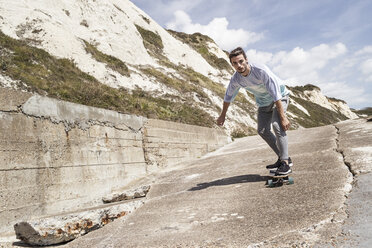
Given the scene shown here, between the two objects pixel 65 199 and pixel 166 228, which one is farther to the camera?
pixel 65 199

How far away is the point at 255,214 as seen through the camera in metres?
2.82

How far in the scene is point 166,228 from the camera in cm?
303

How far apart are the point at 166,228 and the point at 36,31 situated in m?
15.5

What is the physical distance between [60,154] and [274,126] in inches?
145

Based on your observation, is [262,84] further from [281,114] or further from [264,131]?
[264,131]

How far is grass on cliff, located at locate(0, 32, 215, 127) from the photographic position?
308 inches

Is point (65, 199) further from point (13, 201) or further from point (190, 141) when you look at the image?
point (190, 141)

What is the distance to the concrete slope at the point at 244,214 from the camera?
2256mm

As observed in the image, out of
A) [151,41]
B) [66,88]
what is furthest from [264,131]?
[151,41]

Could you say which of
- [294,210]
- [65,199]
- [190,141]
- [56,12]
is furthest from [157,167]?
[56,12]

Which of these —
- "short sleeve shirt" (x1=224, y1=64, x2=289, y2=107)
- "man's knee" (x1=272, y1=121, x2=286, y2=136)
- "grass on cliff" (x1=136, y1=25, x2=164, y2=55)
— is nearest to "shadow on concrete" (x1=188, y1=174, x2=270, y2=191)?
"man's knee" (x1=272, y1=121, x2=286, y2=136)

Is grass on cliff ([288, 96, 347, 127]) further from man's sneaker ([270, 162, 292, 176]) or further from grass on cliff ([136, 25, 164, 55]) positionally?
man's sneaker ([270, 162, 292, 176])

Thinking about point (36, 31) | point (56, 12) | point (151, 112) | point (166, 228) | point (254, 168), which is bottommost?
point (166, 228)

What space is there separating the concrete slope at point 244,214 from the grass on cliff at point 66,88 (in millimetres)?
4496
